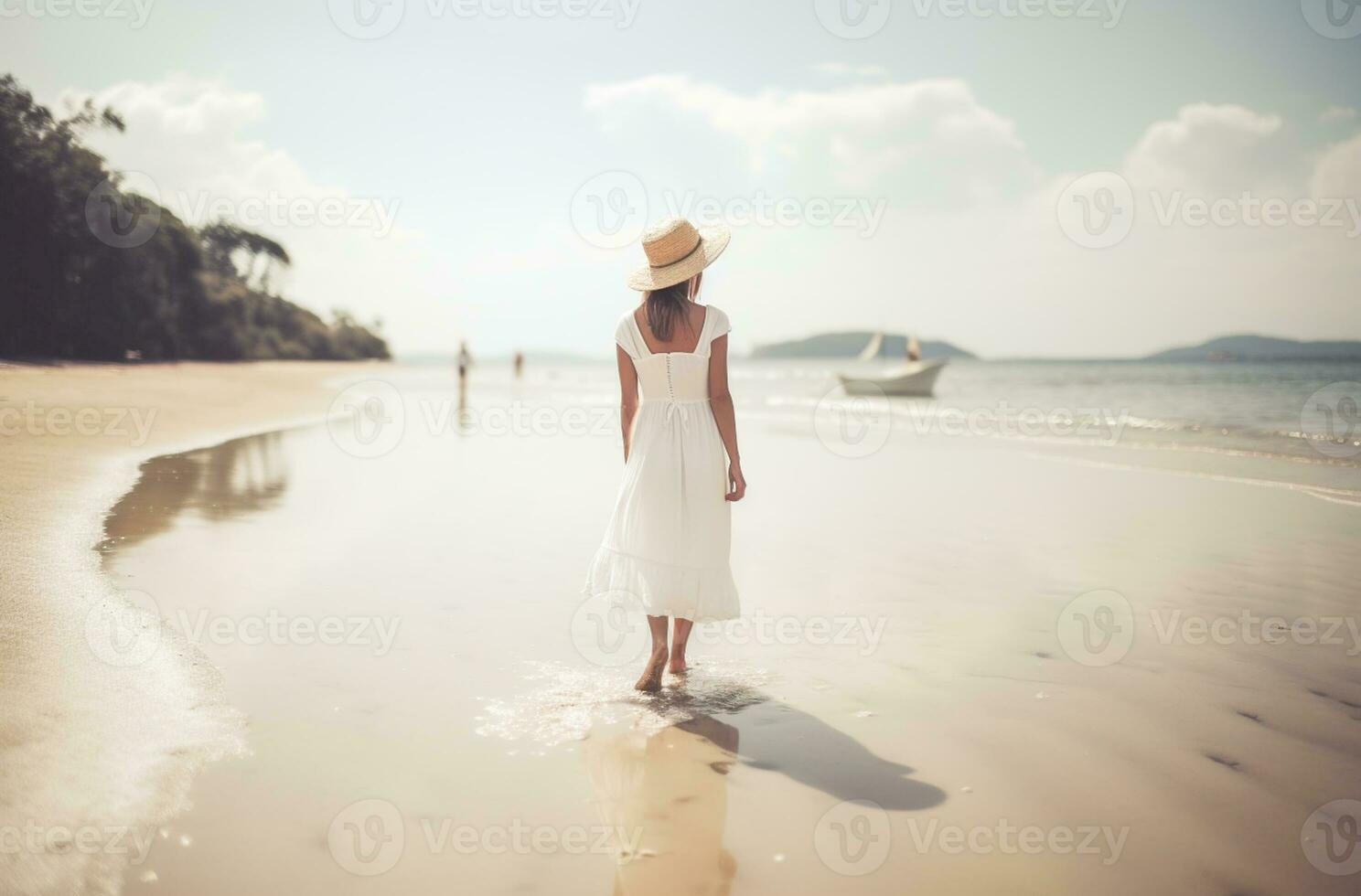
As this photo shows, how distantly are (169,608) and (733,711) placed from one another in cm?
355

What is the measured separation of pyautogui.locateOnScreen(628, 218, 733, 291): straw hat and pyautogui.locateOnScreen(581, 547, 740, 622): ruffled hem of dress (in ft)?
4.62

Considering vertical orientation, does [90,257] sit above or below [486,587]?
above

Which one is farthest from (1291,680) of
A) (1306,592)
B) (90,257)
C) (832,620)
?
(90,257)

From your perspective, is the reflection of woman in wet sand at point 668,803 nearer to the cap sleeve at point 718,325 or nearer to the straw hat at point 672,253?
the cap sleeve at point 718,325

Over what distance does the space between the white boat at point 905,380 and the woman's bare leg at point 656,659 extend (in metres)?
33.4

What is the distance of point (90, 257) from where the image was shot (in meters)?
32.0

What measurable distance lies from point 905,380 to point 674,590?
34.5 m

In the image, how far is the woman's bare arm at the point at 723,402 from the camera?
4043 mm

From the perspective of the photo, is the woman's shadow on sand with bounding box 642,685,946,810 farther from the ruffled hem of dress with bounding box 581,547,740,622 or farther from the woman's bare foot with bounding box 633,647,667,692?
the ruffled hem of dress with bounding box 581,547,740,622

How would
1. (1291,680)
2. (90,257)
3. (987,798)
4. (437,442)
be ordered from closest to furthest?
(987,798)
(1291,680)
(437,442)
(90,257)

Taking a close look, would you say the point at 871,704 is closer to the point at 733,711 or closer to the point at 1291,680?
the point at 733,711

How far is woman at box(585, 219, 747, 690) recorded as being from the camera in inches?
159

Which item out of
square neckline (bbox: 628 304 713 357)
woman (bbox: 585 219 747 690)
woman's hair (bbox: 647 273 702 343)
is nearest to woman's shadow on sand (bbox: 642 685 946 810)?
woman (bbox: 585 219 747 690)

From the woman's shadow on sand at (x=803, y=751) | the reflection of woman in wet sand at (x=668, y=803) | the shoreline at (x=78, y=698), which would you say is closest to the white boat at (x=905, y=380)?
the shoreline at (x=78, y=698)
